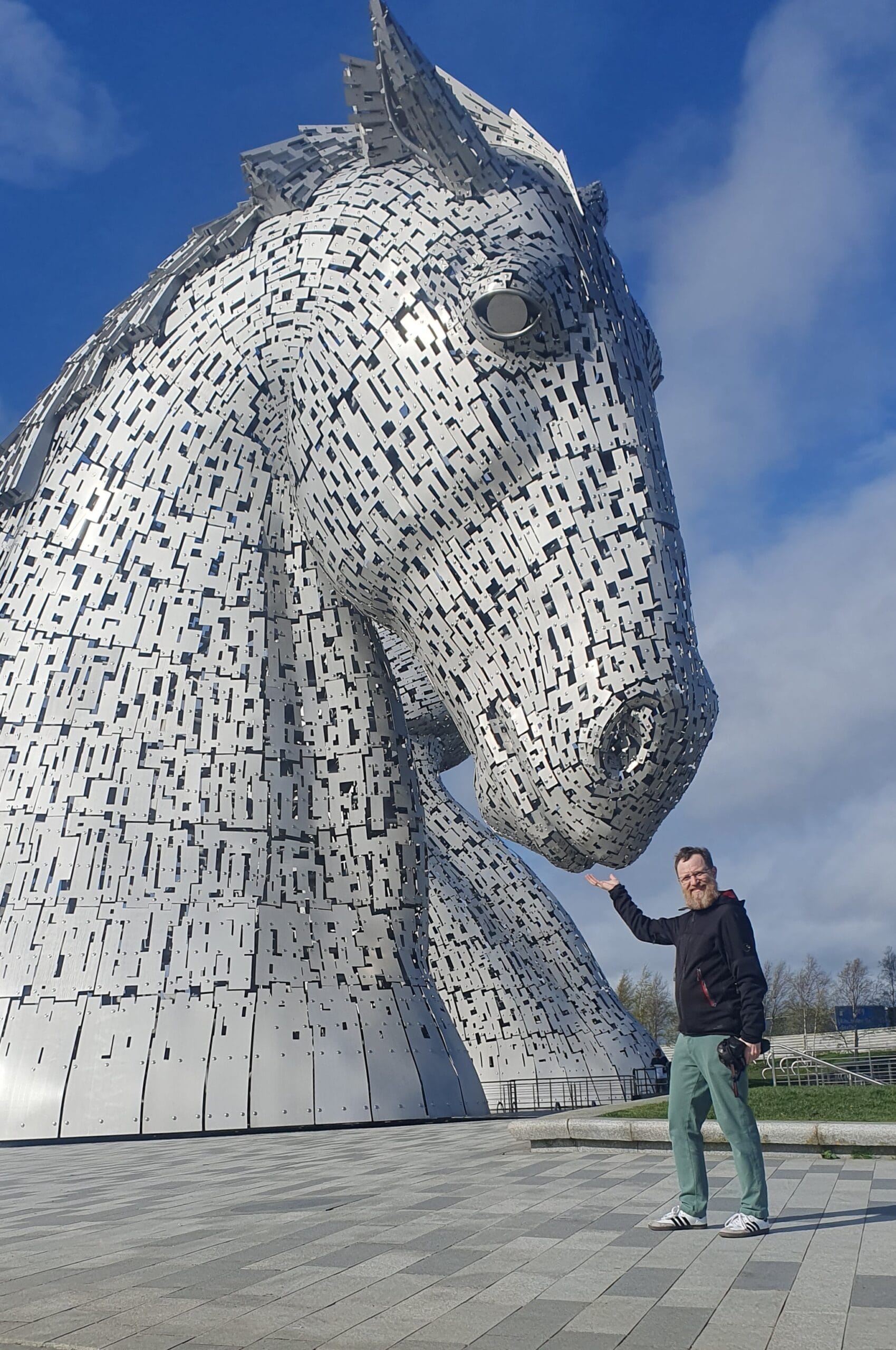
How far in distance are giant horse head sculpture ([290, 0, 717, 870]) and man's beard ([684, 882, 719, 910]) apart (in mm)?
2113

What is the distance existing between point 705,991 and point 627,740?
2.43 m

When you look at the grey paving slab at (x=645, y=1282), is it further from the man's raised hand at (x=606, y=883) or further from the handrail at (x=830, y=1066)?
the handrail at (x=830, y=1066)

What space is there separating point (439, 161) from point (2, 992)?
544 cm

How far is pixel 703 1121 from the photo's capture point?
3770 mm

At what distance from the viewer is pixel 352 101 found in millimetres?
7090

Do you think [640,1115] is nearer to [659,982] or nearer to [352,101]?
[352,101]

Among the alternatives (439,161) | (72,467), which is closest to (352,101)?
(439,161)

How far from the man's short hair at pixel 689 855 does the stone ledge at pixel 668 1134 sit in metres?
2.16

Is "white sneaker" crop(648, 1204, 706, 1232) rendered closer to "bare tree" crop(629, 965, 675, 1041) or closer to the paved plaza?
the paved plaza

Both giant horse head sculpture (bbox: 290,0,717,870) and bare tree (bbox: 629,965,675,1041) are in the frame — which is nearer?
giant horse head sculpture (bbox: 290,0,717,870)

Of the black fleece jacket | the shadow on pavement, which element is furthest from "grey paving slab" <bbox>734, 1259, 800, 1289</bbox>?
the black fleece jacket

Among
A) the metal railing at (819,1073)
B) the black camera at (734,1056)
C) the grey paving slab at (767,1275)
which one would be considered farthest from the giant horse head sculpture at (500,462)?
the metal railing at (819,1073)

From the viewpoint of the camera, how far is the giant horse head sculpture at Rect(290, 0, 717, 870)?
6.17 meters

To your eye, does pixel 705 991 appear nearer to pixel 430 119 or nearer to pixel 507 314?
pixel 507 314
